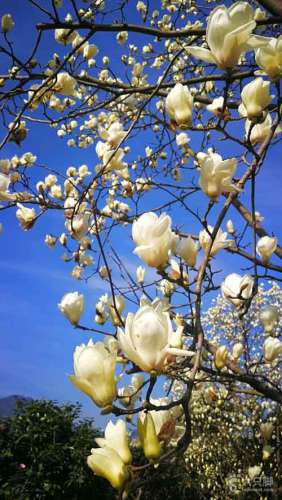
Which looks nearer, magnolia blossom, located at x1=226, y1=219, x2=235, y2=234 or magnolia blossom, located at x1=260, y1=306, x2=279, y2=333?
magnolia blossom, located at x1=260, y1=306, x2=279, y2=333

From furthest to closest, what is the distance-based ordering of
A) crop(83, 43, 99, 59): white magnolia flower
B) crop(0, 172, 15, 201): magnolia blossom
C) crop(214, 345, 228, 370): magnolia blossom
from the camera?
crop(83, 43, 99, 59): white magnolia flower
crop(0, 172, 15, 201): magnolia blossom
crop(214, 345, 228, 370): magnolia blossom

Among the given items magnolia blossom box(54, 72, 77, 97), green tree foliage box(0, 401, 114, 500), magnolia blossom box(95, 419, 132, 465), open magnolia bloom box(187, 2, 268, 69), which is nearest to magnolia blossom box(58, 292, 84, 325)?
magnolia blossom box(95, 419, 132, 465)

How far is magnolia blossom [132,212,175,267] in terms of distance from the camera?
0.79 metres

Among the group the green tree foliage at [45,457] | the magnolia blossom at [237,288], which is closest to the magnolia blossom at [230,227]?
the magnolia blossom at [237,288]

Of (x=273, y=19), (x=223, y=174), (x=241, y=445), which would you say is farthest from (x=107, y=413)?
(x=241, y=445)

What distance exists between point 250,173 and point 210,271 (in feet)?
1.23

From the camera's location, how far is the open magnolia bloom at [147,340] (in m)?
0.62

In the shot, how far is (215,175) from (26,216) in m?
1.11

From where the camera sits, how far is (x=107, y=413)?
660mm

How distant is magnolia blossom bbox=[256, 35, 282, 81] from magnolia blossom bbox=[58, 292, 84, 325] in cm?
66

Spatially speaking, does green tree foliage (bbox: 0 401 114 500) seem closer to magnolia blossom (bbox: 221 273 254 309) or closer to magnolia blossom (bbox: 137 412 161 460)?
magnolia blossom (bbox: 221 273 254 309)

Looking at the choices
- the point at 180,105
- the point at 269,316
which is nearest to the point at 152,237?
the point at 180,105

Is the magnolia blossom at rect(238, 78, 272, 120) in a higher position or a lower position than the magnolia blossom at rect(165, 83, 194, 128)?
lower

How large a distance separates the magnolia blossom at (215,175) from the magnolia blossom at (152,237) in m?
0.13
